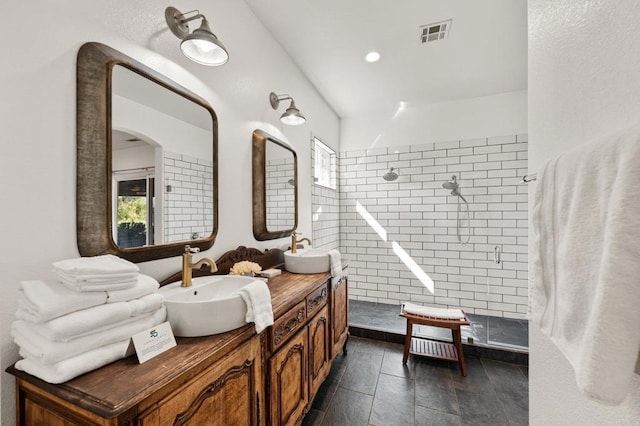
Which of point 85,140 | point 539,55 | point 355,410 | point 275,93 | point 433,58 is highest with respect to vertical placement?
point 433,58

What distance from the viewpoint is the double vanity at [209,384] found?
25.2 inches

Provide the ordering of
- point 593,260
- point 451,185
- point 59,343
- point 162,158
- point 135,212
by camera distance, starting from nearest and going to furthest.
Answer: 1. point 593,260
2. point 59,343
3. point 135,212
4. point 162,158
5. point 451,185

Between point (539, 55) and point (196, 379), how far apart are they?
1.54m

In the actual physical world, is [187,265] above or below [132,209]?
below

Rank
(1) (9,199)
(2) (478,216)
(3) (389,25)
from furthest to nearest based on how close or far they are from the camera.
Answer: (2) (478,216) < (3) (389,25) < (1) (9,199)

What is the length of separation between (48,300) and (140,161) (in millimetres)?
671

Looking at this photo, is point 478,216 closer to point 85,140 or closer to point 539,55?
point 539,55

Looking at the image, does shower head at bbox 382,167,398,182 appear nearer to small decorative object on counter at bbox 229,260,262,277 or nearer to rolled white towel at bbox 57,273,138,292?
small decorative object on counter at bbox 229,260,262,277

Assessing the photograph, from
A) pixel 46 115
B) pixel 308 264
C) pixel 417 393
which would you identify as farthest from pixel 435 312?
pixel 46 115

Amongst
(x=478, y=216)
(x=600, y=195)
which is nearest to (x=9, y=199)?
(x=600, y=195)

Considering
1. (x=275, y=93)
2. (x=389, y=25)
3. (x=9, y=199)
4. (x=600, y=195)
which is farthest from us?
(x=275, y=93)

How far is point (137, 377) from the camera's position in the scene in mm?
693

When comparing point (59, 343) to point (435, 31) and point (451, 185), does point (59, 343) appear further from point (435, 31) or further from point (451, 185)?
point (451, 185)

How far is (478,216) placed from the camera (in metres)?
3.16
